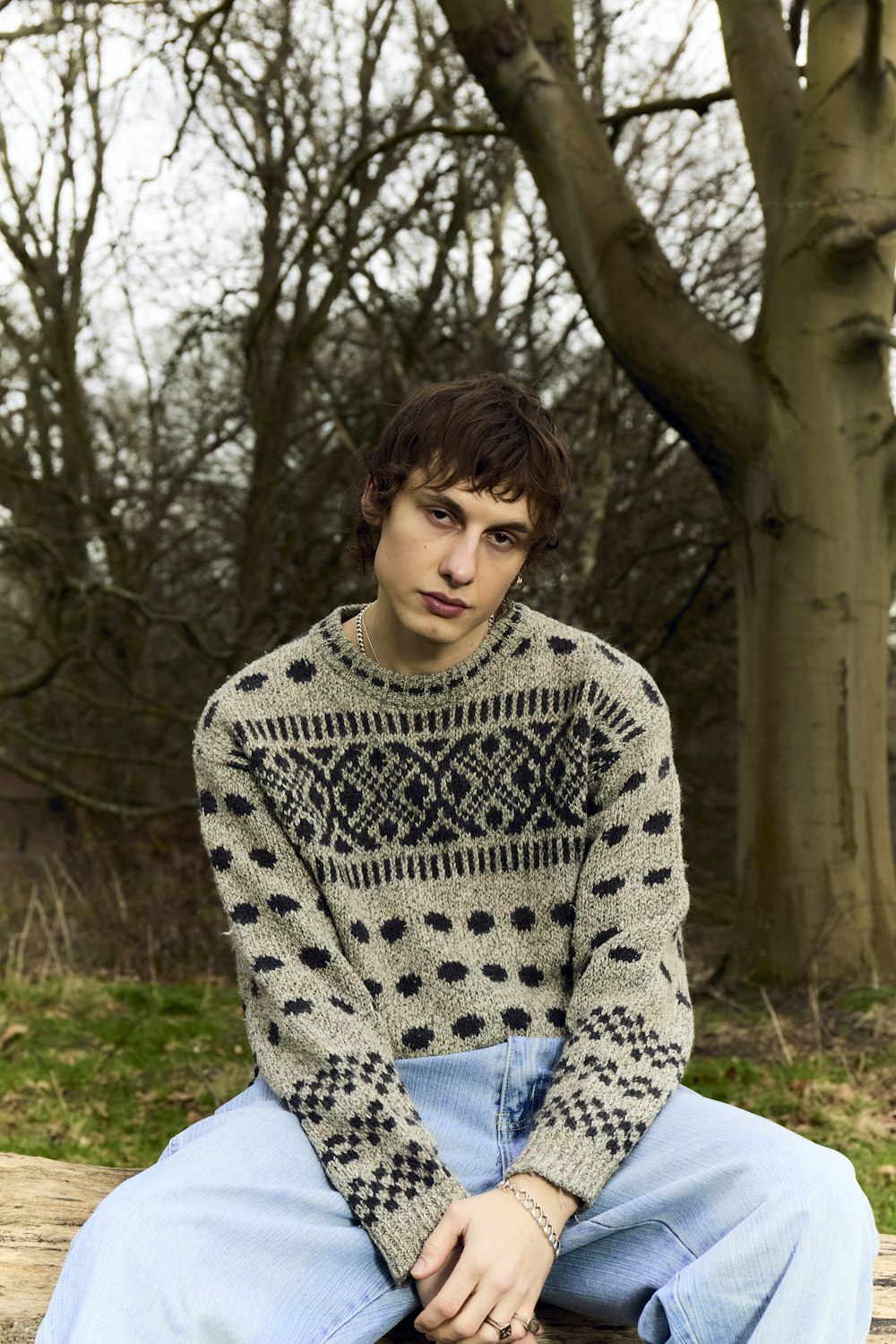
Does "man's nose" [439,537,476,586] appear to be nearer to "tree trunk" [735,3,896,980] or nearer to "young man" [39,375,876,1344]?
"young man" [39,375,876,1344]

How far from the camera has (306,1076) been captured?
2.10 metres

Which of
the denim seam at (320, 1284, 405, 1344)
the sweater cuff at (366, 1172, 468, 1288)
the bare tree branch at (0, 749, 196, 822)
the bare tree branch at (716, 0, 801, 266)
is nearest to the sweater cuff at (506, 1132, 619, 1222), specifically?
the sweater cuff at (366, 1172, 468, 1288)

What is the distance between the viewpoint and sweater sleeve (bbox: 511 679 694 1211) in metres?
1.96

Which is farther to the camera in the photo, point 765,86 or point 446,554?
point 765,86

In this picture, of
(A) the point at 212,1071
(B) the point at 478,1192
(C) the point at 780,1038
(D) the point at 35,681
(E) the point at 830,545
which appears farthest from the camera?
(D) the point at 35,681

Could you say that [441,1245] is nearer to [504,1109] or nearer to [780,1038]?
[504,1109]

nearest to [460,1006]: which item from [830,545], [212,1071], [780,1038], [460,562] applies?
[460,562]

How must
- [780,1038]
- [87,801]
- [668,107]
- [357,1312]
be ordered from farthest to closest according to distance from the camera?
[87,801], [668,107], [780,1038], [357,1312]

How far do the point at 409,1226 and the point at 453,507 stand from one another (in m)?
1.19

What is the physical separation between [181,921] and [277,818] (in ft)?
19.5

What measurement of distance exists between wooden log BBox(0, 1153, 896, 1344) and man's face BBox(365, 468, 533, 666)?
3.98ft

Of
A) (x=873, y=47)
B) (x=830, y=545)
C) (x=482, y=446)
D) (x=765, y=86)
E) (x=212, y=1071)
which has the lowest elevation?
(x=212, y=1071)

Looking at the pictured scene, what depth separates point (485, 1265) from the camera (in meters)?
1.80

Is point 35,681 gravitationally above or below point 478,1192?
above
